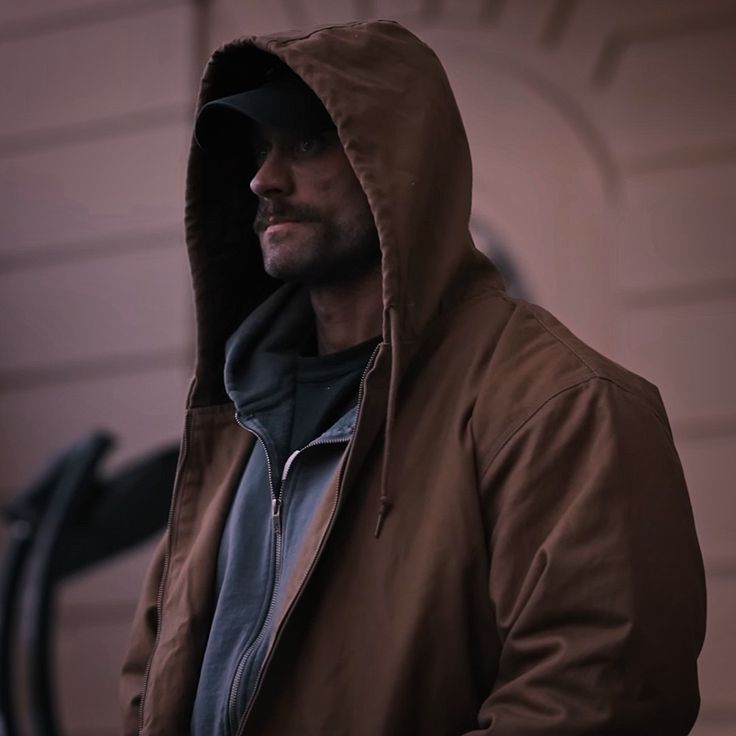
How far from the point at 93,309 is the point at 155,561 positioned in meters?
2.81

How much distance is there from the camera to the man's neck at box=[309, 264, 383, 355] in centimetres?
178

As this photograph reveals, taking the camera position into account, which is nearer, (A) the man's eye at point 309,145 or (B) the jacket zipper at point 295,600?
(B) the jacket zipper at point 295,600

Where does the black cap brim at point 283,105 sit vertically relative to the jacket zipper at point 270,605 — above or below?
above

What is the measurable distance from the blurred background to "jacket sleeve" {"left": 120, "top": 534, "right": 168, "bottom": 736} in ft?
7.24

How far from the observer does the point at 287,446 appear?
5.73 feet

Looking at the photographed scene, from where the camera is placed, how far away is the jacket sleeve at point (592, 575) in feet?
4.45

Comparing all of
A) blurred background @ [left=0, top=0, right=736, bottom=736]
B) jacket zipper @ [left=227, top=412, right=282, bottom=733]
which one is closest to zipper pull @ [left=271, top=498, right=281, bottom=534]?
jacket zipper @ [left=227, top=412, right=282, bottom=733]

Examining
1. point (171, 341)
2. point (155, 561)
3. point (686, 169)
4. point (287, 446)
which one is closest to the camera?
point (287, 446)

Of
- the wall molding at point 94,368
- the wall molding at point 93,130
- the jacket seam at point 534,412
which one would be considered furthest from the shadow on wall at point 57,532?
the jacket seam at point 534,412

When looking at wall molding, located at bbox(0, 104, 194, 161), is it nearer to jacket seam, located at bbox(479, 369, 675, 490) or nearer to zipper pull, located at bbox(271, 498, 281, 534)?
zipper pull, located at bbox(271, 498, 281, 534)

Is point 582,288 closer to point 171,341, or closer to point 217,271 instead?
point 171,341

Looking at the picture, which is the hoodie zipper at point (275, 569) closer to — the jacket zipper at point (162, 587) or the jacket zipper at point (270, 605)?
the jacket zipper at point (270, 605)

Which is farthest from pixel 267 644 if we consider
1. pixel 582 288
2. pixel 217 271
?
pixel 582 288

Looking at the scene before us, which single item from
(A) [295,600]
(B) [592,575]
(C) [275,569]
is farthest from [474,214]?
(B) [592,575]
